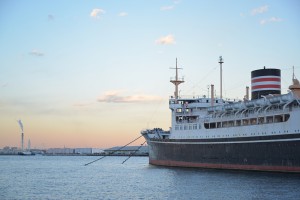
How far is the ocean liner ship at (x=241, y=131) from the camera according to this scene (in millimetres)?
41094

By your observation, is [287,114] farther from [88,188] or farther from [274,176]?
[88,188]

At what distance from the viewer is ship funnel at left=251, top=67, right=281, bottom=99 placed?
48.4 m

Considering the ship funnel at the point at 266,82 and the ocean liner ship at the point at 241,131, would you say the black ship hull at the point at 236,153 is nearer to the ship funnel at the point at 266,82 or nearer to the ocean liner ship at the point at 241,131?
the ocean liner ship at the point at 241,131

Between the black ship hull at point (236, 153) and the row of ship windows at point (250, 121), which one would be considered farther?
the row of ship windows at point (250, 121)

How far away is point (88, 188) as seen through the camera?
126 ft

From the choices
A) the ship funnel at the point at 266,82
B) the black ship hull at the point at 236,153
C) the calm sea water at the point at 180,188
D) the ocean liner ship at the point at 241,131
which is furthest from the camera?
the ship funnel at the point at 266,82

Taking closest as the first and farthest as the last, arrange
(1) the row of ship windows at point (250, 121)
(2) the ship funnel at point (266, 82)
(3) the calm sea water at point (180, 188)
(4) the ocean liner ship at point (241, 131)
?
(3) the calm sea water at point (180, 188) → (4) the ocean liner ship at point (241, 131) → (1) the row of ship windows at point (250, 121) → (2) the ship funnel at point (266, 82)

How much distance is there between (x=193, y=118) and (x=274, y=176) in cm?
2188

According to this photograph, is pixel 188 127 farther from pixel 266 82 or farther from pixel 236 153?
pixel 266 82

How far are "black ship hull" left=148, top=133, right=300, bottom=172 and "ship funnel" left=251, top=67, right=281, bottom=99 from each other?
6.06 metres

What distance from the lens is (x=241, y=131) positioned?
155 ft

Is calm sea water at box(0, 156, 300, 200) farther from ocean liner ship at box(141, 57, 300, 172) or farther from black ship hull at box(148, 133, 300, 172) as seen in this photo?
ocean liner ship at box(141, 57, 300, 172)

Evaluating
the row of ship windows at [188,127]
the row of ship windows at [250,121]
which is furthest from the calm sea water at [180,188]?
the row of ship windows at [188,127]

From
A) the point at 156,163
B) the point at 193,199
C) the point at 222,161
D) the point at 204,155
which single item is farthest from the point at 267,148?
the point at 156,163
